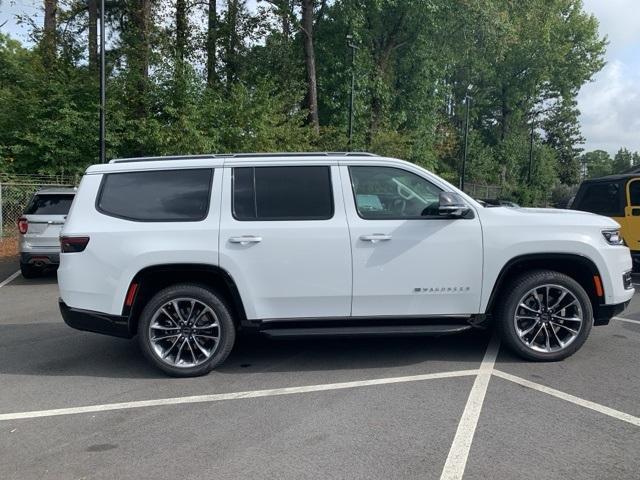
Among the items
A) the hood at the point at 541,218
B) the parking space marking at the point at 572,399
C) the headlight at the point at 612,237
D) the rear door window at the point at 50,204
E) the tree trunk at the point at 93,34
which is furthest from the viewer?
the tree trunk at the point at 93,34

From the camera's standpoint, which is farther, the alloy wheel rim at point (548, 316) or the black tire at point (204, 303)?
the alloy wheel rim at point (548, 316)

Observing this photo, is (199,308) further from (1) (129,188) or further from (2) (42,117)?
(2) (42,117)

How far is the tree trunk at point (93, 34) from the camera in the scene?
21191 mm

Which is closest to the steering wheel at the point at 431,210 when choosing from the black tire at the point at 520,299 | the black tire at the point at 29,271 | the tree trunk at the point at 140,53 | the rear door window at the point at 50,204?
the black tire at the point at 520,299

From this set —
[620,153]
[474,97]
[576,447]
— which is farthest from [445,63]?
[620,153]

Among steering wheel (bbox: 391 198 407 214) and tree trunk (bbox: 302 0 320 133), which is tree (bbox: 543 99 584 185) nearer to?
tree trunk (bbox: 302 0 320 133)

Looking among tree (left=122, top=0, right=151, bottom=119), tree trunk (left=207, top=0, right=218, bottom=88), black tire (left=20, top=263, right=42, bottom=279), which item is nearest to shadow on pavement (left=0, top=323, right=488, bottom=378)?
black tire (left=20, top=263, right=42, bottom=279)

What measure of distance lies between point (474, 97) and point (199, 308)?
50.2 meters

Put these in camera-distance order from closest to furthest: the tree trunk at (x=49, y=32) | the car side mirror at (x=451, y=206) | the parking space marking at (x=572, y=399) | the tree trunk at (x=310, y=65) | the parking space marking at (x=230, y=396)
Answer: the parking space marking at (x=572, y=399), the parking space marking at (x=230, y=396), the car side mirror at (x=451, y=206), the tree trunk at (x=49, y=32), the tree trunk at (x=310, y=65)

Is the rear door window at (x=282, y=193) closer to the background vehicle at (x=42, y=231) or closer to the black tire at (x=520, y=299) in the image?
the black tire at (x=520, y=299)

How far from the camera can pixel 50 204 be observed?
9.84 m

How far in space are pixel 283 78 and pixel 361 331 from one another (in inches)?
907

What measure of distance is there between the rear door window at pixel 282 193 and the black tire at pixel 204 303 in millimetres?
776

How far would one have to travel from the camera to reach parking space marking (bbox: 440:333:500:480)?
130 inches
